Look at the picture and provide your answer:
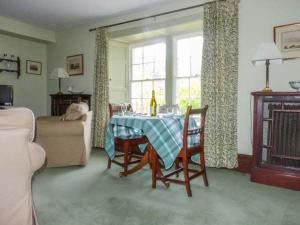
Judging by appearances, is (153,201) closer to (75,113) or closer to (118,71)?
(75,113)

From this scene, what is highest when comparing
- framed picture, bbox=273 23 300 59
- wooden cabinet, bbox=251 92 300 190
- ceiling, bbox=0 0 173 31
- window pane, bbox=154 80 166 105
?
ceiling, bbox=0 0 173 31

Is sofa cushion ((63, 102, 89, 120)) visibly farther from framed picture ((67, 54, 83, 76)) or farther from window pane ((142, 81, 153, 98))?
framed picture ((67, 54, 83, 76))

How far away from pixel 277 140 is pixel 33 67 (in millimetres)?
5256

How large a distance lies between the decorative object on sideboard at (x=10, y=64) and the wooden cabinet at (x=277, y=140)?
16.0 ft

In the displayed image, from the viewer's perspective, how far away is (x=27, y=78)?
19.2 feet

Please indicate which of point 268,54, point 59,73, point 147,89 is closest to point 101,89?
point 147,89

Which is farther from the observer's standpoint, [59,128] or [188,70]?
[188,70]

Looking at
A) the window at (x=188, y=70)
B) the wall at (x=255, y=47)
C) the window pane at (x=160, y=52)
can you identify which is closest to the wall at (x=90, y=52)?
the window pane at (x=160, y=52)

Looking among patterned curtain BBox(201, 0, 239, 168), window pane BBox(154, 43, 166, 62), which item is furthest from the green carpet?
window pane BBox(154, 43, 166, 62)

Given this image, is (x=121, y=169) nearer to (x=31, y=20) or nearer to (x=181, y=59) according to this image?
(x=181, y=59)

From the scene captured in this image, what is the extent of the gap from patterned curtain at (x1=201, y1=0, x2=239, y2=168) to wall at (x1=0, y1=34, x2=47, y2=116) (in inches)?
163

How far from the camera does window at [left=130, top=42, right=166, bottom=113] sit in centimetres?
473

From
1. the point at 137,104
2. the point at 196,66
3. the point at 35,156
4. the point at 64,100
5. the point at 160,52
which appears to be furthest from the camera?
the point at 64,100

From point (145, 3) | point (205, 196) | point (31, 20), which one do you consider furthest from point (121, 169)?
point (31, 20)
